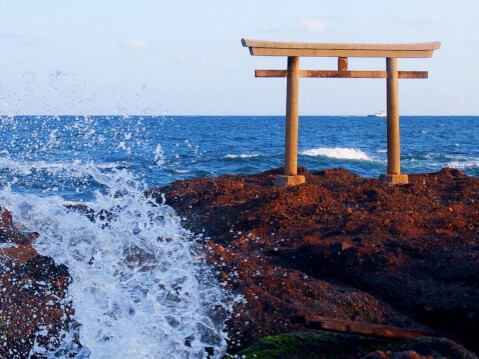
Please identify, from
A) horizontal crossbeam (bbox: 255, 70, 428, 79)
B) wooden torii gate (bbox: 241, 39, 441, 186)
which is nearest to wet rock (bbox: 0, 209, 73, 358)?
wooden torii gate (bbox: 241, 39, 441, 186)

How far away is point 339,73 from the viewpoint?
979 cm

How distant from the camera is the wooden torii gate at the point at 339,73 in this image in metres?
9.50

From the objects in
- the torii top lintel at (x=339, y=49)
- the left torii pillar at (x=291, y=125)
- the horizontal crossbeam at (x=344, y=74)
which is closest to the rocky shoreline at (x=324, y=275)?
the left torii pillar at (x=291, y=125)

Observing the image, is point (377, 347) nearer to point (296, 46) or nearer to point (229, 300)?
point (229, 300)

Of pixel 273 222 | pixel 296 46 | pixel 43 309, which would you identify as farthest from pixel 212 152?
pixel 43 309

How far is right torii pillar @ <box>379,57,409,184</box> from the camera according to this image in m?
9.83

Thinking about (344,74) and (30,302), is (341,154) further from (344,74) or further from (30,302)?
(30,302)

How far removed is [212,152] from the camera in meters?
29.8

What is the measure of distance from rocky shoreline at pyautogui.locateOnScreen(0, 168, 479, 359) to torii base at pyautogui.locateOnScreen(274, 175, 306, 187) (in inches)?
38.6

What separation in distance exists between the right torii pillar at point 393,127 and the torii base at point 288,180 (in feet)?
4.06

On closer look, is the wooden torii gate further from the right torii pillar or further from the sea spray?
the sea spray

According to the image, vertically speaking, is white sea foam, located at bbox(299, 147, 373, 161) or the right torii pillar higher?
the right torii pillar

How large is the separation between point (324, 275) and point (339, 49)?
4.53m

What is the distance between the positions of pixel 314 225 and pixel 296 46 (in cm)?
308
